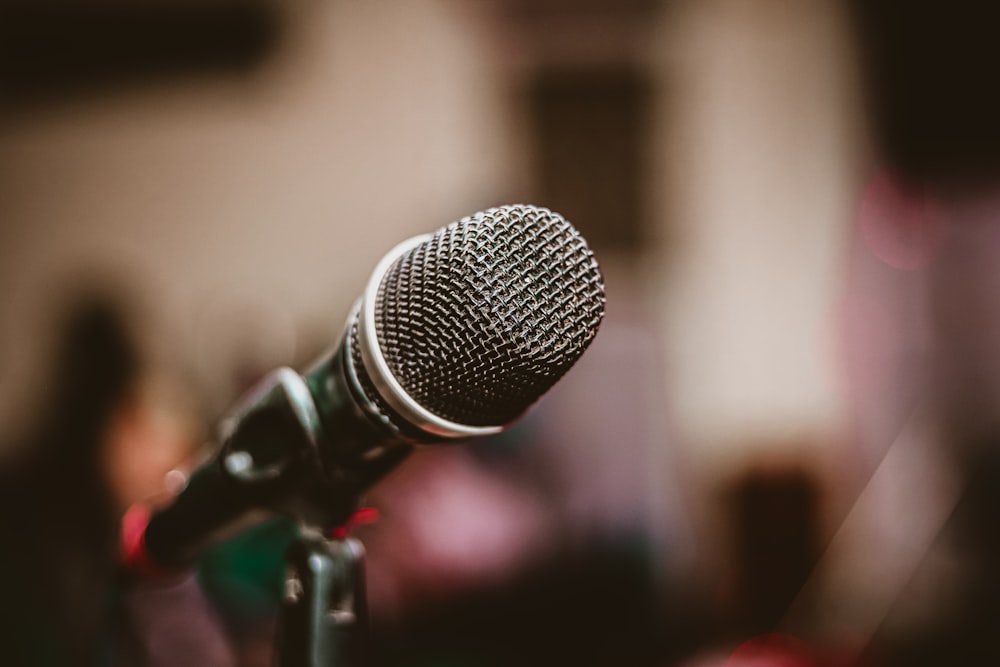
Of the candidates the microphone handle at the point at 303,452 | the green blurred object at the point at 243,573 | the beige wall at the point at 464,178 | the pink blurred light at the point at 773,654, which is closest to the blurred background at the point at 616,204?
the beige wall at the point at 464,178

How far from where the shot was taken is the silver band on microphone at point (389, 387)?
59 centimetres

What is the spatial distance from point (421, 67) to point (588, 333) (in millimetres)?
3484

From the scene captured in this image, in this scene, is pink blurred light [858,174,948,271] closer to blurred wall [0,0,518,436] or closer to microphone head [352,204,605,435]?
blurred wall [0,0,518,436]

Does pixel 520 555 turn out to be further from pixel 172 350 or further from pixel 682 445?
pixel 172 350

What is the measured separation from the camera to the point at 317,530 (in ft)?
2.20

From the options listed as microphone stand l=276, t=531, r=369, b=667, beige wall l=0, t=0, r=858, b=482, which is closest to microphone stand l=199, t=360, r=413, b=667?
microphone stand l=276, t=531, r=369, b=667

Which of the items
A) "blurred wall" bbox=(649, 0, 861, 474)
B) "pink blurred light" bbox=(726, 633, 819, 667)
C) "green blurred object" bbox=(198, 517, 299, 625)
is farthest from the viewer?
"blurred wall" bbox=(649, 0, 861, 474)

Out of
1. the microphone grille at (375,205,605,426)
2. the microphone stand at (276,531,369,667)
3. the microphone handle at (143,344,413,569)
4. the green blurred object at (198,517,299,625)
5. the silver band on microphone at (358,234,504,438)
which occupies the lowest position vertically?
the green blurred object at (198,517,299,625)

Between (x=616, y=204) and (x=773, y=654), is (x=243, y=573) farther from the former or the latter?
(x=616, y=204)

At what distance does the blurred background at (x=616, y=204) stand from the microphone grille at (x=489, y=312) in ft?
8.09

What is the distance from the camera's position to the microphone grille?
581 millimetres

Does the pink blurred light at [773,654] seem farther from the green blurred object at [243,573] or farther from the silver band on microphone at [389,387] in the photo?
the silver band on microphone at [389,387]

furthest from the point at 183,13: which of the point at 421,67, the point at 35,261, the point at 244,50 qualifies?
the point at 35,261

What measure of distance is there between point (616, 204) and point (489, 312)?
335cm
